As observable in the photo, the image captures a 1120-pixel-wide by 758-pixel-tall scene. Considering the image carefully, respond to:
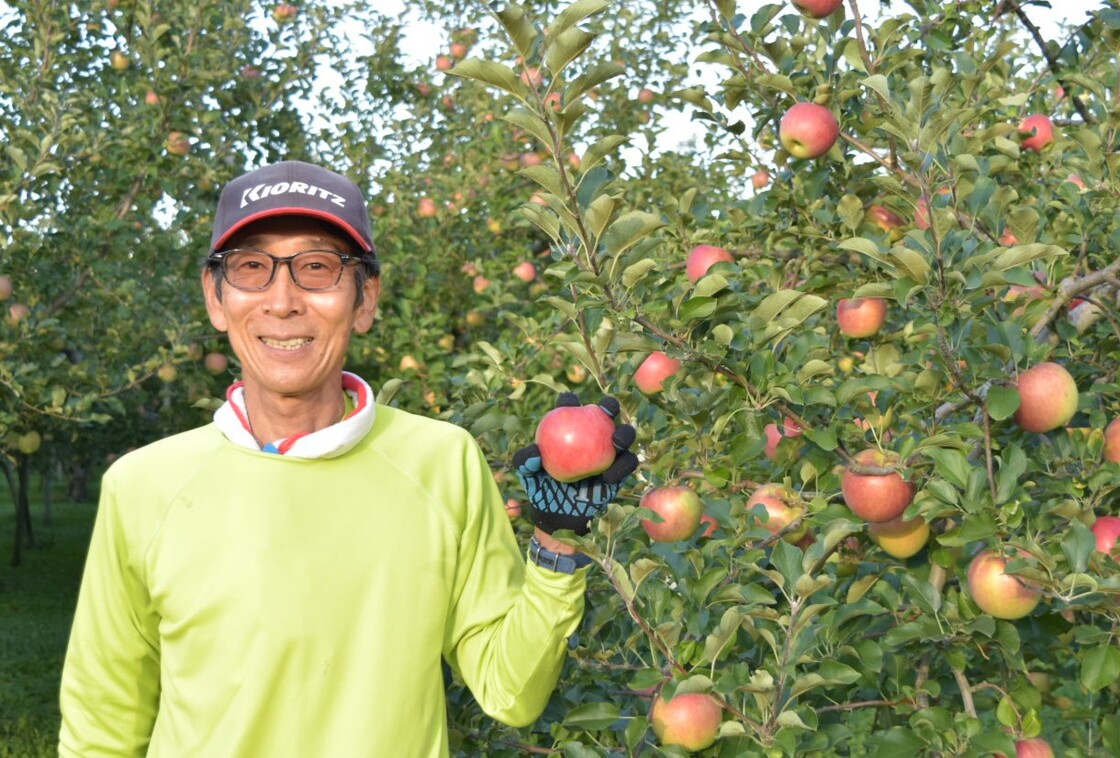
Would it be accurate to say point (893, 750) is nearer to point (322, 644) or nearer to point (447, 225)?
point (322, 644)

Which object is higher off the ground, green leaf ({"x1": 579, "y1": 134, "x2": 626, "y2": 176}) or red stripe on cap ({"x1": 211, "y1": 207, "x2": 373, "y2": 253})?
green leaf ({"x1": 579, "y1": 134, "x2": 626, "y2": 176})

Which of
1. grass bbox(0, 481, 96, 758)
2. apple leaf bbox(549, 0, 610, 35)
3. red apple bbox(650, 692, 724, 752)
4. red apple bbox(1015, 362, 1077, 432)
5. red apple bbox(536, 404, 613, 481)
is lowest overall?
grass bbox(0, 481, 96, 758)

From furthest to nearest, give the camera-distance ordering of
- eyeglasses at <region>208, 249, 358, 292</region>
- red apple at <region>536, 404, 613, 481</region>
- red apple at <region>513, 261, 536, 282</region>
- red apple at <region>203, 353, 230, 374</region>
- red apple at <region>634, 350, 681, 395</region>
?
red apple at <region>203, 353, 230, 374</region>, red apple at <region>513, 261, 536, 282</region>, red apple at <region>634, 350, 681, 395</region>, eyeglasses at <region>208, 249, 358, 292</region>, red apple at <region>536, 404, 613, 481</region>

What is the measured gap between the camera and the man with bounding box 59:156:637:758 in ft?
5.21

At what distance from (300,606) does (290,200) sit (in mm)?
532

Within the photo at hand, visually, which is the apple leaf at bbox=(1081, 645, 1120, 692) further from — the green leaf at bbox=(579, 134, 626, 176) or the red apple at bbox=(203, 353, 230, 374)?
the red apple at bbox=(203, 353, 230, 374)

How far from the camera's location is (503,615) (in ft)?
5.64

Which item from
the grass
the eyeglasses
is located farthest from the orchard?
the grass

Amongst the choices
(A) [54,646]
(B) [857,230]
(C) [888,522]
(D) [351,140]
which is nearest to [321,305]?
(C) [888,522]

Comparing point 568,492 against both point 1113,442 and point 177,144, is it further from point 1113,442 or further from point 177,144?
point 177,144

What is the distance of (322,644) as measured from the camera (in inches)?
62.9

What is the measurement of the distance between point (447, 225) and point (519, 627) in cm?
424

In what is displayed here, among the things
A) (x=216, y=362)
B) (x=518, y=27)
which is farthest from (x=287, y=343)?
(x=216, y=362)

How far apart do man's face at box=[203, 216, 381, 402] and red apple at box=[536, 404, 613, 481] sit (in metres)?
0.31
